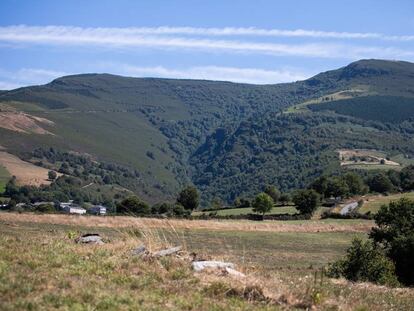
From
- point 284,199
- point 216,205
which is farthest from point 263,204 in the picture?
point 284,199

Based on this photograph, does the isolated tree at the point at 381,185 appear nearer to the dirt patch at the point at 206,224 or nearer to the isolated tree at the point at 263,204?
the isolated tree at the point at 263,204

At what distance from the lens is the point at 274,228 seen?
229ft

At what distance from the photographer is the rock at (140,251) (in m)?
12.1

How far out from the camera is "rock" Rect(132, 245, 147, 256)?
39.5 ft

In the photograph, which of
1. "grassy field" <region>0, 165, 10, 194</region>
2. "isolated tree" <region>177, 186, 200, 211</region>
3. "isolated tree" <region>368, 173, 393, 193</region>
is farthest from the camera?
"grassy field" <region>0, 165, 10, 194</region>

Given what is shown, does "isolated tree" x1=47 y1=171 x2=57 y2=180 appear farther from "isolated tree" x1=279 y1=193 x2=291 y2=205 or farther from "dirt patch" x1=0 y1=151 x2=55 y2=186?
"isolated tree" x1=279 y1=193 x2=291 y2=205

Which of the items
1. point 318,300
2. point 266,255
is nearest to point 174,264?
point 318,300

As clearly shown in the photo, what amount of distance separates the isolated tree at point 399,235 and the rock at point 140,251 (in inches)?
779

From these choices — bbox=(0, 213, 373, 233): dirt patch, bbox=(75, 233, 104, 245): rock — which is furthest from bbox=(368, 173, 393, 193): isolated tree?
bbox=(75, 233, 104, 245): rock

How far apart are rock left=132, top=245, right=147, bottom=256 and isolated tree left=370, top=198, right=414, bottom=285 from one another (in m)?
19.8

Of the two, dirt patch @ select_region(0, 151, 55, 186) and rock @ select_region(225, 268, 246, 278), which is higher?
rock @ select_region(225, 268, 246, 278)

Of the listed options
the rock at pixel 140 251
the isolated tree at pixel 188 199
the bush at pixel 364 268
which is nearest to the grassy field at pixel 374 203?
the isolated tree at pixel 188 199

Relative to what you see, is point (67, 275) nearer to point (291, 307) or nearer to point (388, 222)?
point (291, 307)

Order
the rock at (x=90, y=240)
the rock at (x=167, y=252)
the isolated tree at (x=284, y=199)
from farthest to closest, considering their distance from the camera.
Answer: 1. the isolated tree at (x=284, y=199)
2. the rock at (x=90, y=240)
3. the rock at (x=167, y=252)
